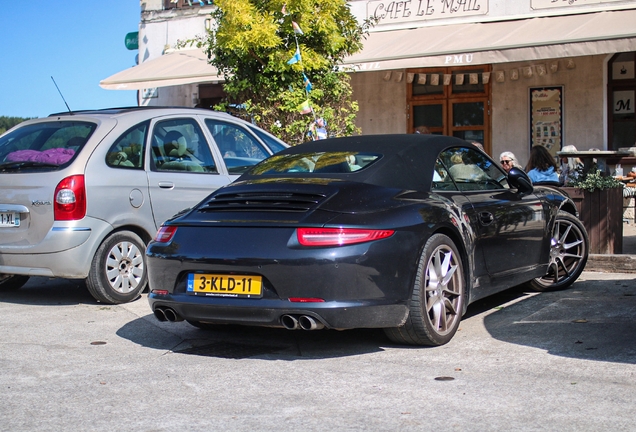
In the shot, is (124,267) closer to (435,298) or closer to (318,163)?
(318,163)

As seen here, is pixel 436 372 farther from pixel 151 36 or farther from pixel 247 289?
pixel 151 36

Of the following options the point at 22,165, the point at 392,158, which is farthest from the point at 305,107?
the point at 392,158

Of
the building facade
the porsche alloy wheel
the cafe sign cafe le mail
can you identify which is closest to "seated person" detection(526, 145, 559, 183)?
the building facade

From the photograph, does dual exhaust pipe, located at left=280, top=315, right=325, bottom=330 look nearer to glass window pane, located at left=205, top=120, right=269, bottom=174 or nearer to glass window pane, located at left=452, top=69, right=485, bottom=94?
glass window pane, located at left=205, top=120, right=269, bottom=174

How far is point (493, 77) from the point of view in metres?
16.5

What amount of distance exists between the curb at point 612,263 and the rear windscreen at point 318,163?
3.96 meters

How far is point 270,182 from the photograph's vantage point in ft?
18.3

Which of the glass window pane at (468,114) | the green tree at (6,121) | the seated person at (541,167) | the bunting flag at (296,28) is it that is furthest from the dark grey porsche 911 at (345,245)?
the glass window pane at (468,114)

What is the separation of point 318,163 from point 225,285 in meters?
1.24

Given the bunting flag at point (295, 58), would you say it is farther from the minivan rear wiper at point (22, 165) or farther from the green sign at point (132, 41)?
the green sign at point (132, 41)

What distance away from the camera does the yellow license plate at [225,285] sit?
16.6 ft

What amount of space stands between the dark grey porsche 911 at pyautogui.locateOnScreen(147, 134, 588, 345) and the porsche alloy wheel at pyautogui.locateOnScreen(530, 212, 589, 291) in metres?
1.34

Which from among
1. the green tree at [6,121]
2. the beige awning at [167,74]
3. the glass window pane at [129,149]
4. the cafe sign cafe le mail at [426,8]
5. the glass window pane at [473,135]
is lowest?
the glass window pane at [129,149]

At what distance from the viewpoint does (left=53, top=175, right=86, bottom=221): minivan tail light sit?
22.9 ft
